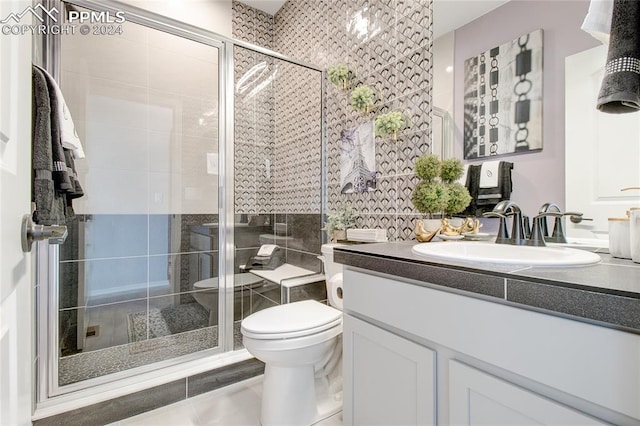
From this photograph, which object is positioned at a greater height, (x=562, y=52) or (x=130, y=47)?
(x=130, y=47)

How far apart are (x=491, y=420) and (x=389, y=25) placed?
74.5 inches

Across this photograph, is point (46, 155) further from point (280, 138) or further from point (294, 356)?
point (280, 138)

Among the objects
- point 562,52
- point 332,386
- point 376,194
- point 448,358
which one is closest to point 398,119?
point 376,194

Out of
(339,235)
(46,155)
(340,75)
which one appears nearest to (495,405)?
(339,235)

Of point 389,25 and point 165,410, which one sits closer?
point 165,410

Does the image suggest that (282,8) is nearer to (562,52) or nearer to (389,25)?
(389,25)

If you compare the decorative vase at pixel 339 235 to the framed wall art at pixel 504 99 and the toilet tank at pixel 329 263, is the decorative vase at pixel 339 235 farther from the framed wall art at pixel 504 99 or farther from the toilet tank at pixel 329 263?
the framed wall art at pixel 504 99

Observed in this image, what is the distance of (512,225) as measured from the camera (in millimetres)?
1184

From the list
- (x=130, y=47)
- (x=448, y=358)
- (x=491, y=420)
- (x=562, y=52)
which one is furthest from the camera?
(x=130, y=47)

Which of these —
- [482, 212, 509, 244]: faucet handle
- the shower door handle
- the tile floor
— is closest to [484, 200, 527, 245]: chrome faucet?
[482, 212, 509, 244]: faucet handle

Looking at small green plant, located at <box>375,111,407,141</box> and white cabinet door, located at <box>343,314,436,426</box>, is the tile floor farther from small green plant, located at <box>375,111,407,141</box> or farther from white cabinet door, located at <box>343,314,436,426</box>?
small green plant, located at <box>375,111,407,141</box>

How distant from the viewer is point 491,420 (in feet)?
2.34

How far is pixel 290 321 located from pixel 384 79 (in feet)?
4.74

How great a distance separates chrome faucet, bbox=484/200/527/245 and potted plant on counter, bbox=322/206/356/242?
912mm
